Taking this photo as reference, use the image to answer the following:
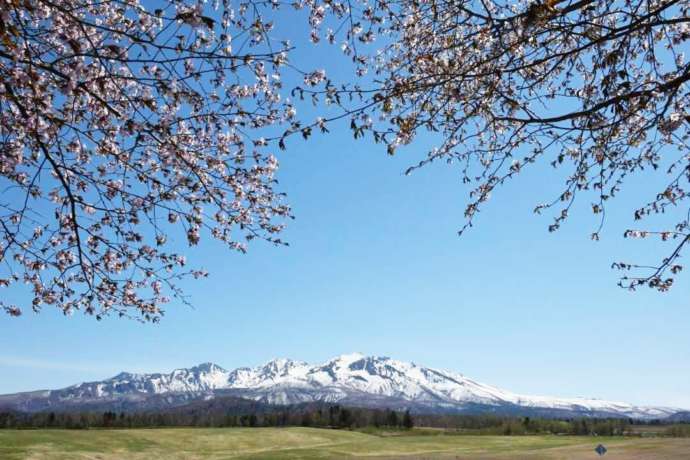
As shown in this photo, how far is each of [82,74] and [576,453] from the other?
8196cm

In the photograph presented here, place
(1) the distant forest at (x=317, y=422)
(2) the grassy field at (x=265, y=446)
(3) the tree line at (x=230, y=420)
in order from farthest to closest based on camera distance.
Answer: (1) the distant forest at (x=317, y=422)
(3) the tree line at (x=230, y=420)
(2) the grassy field at (x=265, y=446)

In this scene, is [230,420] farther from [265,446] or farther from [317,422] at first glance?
[265,446]

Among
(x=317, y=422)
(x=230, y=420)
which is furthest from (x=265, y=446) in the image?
(x=230, y=420)

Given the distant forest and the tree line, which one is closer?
the tree line

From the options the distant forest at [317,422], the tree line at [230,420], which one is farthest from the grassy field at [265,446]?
the distant forest at [317,422]

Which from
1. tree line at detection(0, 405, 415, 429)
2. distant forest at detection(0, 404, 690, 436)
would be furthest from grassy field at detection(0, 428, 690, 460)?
distant forest at detection(0, 404, 690, 436)

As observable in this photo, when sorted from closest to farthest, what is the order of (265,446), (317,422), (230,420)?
(265,446) < (317,422) < (230,420)

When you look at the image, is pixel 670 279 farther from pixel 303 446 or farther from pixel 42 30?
pixel 303 446

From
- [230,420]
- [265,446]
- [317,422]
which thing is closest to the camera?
[265,446]

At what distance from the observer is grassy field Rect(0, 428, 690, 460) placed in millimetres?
65062

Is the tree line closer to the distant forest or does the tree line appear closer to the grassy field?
the distant forest

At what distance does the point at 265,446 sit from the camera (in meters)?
87.4

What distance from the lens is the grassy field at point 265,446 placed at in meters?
65.1

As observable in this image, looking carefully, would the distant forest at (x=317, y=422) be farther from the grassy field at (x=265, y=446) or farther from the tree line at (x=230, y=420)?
the grassy field at (x=265, y=446)
